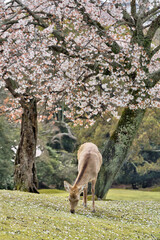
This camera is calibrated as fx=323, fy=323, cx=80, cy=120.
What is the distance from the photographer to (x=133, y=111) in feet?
56.2

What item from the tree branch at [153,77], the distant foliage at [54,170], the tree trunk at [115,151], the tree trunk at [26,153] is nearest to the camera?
the tree trunk at [115,151]

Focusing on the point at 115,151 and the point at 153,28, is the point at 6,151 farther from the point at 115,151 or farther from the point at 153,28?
the point at 153,28

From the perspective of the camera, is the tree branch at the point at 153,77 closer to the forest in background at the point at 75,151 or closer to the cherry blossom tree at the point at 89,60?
the cherry blossom tree at the point at 89,60

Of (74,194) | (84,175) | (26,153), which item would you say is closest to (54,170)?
(26,153)

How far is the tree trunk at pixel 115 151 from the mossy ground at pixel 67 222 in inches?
129

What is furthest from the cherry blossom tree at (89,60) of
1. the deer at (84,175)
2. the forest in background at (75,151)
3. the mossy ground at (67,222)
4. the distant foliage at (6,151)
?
the distant foliage at (6,151)

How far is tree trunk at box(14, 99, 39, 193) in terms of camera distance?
56.3ft

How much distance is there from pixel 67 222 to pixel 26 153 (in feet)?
30.1

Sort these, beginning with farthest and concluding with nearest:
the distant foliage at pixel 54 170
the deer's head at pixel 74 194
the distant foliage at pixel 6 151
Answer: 1. the distant foliage at pixel 54 170
2. the distant foliage at pixel 6 151
3. the deer's head at pixel 74 194

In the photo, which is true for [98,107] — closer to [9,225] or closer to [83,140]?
[83,140]

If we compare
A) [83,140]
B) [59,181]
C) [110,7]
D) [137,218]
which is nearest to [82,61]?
[110,7]

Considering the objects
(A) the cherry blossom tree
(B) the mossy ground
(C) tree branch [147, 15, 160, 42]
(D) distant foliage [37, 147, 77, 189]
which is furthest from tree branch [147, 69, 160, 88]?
(D) distant foliage [37, 147, 77, 189]

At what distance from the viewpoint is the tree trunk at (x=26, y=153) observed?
17156 millimetres

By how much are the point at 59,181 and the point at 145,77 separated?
58.4 feet
